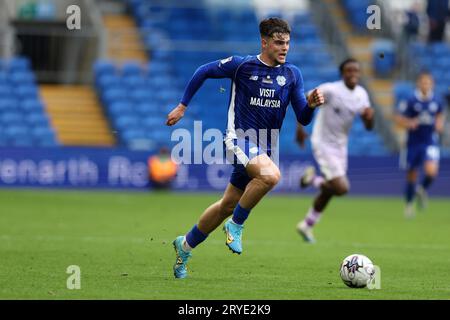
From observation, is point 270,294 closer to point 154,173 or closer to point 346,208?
point 346,208

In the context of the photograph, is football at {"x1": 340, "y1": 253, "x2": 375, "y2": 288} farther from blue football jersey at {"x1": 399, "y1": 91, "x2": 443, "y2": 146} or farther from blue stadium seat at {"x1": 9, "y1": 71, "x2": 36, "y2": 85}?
blue stadium seat at {"x1": 9, "y1": 71, "x2": 36, "y2": 85}

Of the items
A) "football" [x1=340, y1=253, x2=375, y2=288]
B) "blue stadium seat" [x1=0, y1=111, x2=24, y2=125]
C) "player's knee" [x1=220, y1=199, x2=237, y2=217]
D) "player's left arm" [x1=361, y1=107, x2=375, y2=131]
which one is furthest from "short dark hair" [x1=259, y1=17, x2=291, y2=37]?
"blue stadium seat" [x1=0, y1=111, x2=24, y2=125]

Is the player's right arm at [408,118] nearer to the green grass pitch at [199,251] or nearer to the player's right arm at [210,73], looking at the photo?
the green grass pitch at [199,251]

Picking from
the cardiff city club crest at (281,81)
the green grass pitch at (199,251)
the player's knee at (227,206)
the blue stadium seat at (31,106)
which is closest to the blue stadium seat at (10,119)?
the blue stadium seat at (31,106)

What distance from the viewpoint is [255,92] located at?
35.4ft

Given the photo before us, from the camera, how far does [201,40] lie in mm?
31297

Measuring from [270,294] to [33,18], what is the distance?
21608 mm

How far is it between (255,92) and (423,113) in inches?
478

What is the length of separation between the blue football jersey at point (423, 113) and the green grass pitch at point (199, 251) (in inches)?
63.1

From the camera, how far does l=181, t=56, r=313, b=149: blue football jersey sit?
35.4 feet

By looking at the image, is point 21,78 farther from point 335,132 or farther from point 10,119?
point 335,132

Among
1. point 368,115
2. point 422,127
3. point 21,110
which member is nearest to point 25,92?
point 21,110

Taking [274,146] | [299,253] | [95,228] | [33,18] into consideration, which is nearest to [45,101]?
[33,18]

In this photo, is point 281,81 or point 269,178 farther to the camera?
point 281,81
